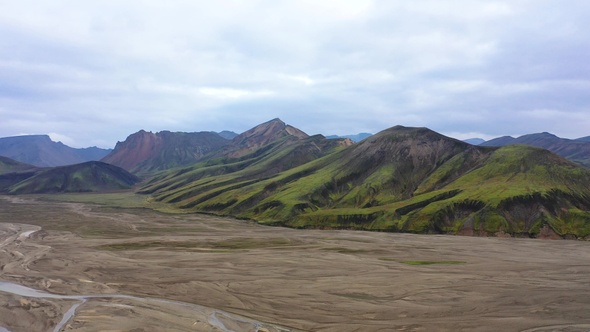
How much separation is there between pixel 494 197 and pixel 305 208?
2996 inches

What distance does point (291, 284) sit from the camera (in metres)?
62.7

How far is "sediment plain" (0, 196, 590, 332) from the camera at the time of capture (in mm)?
47344

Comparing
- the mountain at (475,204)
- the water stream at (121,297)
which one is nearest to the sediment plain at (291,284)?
the water stream at (121,297)

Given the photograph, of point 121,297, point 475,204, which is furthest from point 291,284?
point 475,204

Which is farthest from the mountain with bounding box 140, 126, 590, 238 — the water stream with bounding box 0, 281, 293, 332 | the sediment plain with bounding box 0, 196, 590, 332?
the water stream with bounding box 0, 281, 293, 332

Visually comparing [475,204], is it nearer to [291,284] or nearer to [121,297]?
[291,284]

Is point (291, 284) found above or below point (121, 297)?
above

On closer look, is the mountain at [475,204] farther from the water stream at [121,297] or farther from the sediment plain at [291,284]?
the water stream at [121,297]

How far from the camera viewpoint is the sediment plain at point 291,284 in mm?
47344

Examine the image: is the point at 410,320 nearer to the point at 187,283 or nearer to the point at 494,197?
the point at 187,283

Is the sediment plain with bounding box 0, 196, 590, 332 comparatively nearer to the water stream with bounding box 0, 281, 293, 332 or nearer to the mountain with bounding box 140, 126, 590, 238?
the water stream with bounding box 0, 281, 293, 332

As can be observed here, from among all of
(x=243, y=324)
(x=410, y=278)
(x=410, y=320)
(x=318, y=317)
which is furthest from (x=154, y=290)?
(x=410, y=278)

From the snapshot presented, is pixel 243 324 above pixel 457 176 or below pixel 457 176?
below

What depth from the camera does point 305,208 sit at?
179 meters
